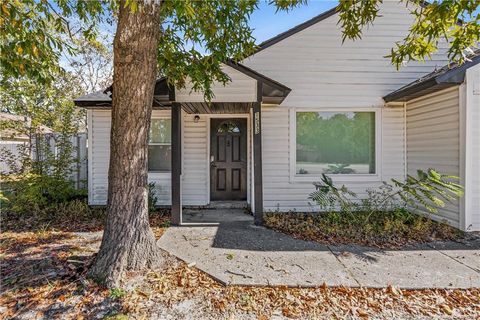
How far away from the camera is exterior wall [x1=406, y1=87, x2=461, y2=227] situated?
5.31 meters

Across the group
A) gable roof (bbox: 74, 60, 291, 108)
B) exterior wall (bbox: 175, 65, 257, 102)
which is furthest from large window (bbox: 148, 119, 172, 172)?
exterior wall (bbox: 175, 65, 257, 102)

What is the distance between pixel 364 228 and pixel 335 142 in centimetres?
236

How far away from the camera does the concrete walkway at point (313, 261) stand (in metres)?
3.34

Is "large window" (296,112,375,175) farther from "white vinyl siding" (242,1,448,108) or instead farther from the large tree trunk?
the large tree trunk

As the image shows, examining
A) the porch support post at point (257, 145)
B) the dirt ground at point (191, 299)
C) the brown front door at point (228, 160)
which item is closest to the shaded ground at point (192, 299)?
the dirt ground at point (191, 299)

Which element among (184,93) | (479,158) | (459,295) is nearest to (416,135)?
(479,158)

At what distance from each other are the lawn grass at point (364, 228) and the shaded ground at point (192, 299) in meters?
1.66

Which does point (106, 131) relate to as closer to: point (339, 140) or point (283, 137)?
point (283, 137)

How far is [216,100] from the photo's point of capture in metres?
5.45

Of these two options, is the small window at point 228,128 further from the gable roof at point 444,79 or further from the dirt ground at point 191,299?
the dirt ground at point 191,299

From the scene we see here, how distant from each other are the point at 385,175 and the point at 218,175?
14.2ft

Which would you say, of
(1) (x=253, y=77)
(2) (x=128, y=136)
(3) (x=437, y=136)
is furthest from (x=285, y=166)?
(2) (x=128, y=136)

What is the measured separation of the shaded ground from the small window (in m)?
4.58

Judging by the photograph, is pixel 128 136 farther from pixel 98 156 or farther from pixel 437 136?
pixel 437 136
